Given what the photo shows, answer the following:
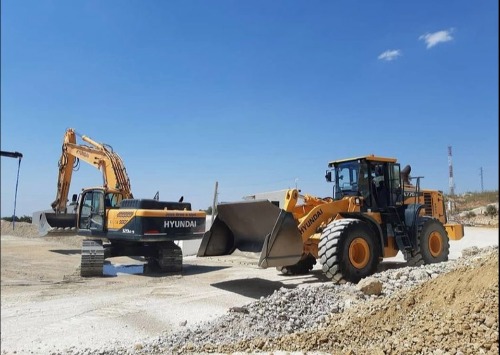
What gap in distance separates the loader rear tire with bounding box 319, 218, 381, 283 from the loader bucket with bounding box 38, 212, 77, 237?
11.4 metres

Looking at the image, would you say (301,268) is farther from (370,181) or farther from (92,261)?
(92,261)

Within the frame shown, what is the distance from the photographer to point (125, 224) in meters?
10.9

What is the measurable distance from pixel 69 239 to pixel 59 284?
1272 centimetres

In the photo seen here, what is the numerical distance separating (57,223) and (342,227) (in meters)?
12.2

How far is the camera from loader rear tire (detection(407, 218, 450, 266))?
9844 millimetres

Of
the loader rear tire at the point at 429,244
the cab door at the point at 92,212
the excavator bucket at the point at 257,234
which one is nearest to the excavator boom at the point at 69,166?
the cab door at the point at 92,212

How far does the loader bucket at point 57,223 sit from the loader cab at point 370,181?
10.6 meters

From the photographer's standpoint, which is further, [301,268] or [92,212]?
[92,212]

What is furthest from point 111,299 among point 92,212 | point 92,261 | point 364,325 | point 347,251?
point 92,212

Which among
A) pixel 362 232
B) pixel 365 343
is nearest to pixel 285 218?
pixel 362 232

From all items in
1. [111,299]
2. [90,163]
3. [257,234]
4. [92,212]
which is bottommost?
[111,299]

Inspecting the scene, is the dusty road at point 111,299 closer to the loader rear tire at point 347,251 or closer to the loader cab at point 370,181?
the loader rear tire at point 347,251

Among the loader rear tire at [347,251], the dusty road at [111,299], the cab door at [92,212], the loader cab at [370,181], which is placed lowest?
the dusty road at [111,299]

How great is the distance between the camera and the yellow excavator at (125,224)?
10.7 metres
